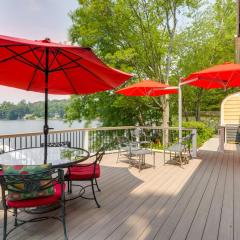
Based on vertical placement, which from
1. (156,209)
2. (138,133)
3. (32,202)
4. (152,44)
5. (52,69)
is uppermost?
(152,44)

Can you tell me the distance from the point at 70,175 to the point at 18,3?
13.3m

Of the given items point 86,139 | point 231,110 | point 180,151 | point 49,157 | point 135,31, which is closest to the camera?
point 49,157

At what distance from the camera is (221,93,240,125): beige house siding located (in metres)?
9.86

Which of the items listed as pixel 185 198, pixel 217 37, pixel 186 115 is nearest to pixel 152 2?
pixel 217 37

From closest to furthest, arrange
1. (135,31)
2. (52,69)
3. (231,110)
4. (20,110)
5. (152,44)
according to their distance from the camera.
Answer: (52,69)
(20,110)
(231,110)
(152,44)
(135,31)

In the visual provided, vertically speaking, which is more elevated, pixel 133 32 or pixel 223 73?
pixel 133 32

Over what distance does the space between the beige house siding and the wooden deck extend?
5152 millimetres

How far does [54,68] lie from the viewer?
3605 mm

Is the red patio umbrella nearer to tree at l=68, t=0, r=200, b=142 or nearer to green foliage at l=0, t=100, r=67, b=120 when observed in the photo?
green foliage at l=0, t=100, r=67, b=120

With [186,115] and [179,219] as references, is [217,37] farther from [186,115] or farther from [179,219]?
[179,219]

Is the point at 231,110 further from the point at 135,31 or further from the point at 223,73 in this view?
the point at 135,31

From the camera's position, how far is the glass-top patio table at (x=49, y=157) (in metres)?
3.16

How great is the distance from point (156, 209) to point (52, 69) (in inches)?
105

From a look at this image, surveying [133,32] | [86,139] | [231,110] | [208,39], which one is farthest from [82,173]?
[208,39]
